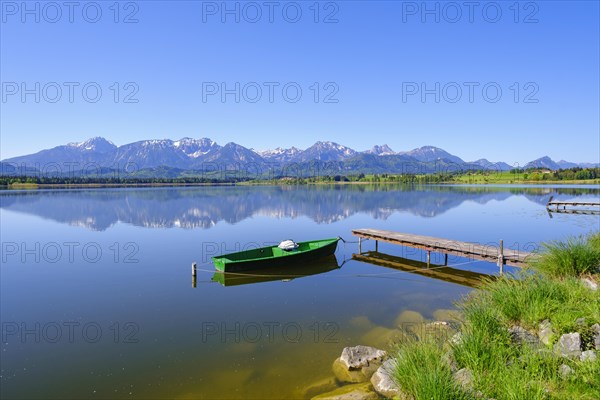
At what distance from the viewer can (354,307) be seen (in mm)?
17891

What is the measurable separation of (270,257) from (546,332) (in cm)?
1739

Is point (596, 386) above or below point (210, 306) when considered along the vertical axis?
above

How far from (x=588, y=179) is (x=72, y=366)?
196 meters

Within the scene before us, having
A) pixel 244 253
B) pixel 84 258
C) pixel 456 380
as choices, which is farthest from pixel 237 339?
pixel 84 258

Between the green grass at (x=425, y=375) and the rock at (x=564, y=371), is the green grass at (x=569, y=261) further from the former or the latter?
the green grass at (x=425, y=375)

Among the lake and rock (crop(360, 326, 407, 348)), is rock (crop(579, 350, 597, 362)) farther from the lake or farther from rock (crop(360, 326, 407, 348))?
the lake

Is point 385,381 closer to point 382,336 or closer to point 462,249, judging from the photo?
point 382,336

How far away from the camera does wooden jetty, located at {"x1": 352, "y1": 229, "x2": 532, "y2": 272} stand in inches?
835

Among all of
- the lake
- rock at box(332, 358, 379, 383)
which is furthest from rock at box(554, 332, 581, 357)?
the lake

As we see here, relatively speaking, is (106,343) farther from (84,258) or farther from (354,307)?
(84,258)

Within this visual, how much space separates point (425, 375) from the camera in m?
7.27

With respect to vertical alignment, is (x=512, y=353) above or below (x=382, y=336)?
above

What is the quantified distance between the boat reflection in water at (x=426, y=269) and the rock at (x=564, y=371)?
1478cm

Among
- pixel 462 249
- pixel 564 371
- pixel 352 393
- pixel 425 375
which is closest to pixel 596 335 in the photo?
pixel 564 371
